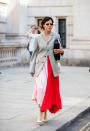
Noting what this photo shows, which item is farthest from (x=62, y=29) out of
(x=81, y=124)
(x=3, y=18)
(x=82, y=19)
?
(x=81, y=124)

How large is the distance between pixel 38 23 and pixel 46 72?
50.9 feet

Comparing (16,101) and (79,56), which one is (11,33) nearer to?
(79,56)

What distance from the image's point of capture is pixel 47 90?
7578 mm

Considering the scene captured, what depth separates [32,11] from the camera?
74.1ft

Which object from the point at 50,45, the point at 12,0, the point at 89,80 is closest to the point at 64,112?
the point at 50,45

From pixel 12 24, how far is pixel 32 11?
4.17ft

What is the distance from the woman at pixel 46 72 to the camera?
298 inches

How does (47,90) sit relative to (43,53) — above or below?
below

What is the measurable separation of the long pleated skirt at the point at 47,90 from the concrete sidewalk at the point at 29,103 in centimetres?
30

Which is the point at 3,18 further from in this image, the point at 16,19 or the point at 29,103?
the point at 29,103

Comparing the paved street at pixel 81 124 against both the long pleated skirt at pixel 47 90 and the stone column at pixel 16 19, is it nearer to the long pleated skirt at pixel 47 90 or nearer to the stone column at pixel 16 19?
the long pleated skirt at pixel 47 90

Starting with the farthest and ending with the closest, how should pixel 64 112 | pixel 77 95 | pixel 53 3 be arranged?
pixel 53 3
pixel 77 95
pixel 64 112

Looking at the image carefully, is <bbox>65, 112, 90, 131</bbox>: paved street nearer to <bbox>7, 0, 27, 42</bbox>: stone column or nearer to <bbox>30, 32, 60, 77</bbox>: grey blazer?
<bbox>30, 32, 60, 77</bbox>: grey blazer

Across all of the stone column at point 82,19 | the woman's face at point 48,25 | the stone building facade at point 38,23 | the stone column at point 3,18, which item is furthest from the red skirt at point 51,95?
the stone column at point 82,19
